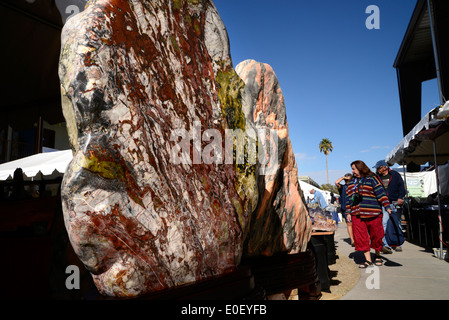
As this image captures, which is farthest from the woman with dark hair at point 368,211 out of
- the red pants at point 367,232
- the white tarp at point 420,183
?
the white tarp at point 420,183

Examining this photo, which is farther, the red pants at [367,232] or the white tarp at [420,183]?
the white tarp at [420,183]

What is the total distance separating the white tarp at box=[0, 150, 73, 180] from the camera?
6227 millimetres

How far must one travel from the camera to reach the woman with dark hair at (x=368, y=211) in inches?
198

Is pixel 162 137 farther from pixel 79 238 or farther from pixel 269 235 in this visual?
pixel 269 235

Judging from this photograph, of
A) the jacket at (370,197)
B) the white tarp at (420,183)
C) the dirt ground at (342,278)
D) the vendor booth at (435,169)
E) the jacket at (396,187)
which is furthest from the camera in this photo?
the white tarp at (420,183)

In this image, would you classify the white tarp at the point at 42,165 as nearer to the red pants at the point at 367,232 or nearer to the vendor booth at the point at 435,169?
the red pants at the point at 367,232

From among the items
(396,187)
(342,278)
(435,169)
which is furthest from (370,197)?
(435,169)

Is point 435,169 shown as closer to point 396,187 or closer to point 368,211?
point 396,187

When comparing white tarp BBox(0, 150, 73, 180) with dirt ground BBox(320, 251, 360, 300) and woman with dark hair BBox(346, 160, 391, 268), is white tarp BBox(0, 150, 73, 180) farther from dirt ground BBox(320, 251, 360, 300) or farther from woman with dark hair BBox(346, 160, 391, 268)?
woman with dark hair BBox(346, 160, 391, 268)

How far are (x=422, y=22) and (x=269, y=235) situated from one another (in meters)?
12.7

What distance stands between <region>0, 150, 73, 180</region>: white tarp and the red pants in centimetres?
575

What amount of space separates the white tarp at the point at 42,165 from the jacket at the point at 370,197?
5718 millimetres

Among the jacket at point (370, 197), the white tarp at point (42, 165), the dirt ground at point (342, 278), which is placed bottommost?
the dirt ground at point (342, 278)

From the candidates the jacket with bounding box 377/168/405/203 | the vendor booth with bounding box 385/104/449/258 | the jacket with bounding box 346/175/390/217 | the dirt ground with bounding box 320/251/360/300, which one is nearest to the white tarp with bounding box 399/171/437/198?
the vendor booth with bounding box 385/104/449/258
